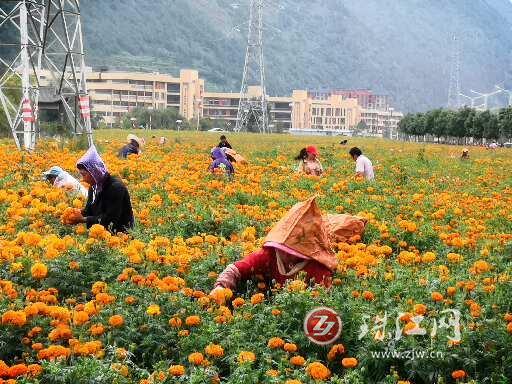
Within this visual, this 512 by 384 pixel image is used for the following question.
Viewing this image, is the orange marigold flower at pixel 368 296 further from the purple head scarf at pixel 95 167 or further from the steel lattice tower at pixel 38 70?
the steel lattice tower at pixel 38 70

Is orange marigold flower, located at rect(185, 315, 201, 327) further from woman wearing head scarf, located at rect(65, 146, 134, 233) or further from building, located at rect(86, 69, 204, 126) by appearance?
building, located at rect(86, 69, 204, 126)

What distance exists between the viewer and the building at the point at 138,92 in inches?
5187

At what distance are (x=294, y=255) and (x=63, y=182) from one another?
4.86 meters

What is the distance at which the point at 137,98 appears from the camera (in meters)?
136

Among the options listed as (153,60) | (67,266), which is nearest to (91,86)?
(153,60)

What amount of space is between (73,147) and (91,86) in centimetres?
11798

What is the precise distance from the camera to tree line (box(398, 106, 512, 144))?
70.7m

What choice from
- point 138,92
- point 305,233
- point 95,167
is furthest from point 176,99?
point 305,233

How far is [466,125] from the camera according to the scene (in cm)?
8088

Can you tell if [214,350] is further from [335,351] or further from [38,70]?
[38,70]

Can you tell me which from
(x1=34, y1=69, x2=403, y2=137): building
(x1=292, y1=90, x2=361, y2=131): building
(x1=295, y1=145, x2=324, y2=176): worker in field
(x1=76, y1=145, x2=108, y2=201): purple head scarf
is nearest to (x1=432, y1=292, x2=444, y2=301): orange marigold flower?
(x1=76, y1=145, x2=108, y2=201): purple head scarf

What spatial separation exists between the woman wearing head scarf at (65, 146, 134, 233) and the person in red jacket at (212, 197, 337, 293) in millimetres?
1948

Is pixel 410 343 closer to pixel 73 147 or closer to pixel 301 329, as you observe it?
pixel 301 329

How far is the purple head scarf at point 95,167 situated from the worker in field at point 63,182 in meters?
1.89
